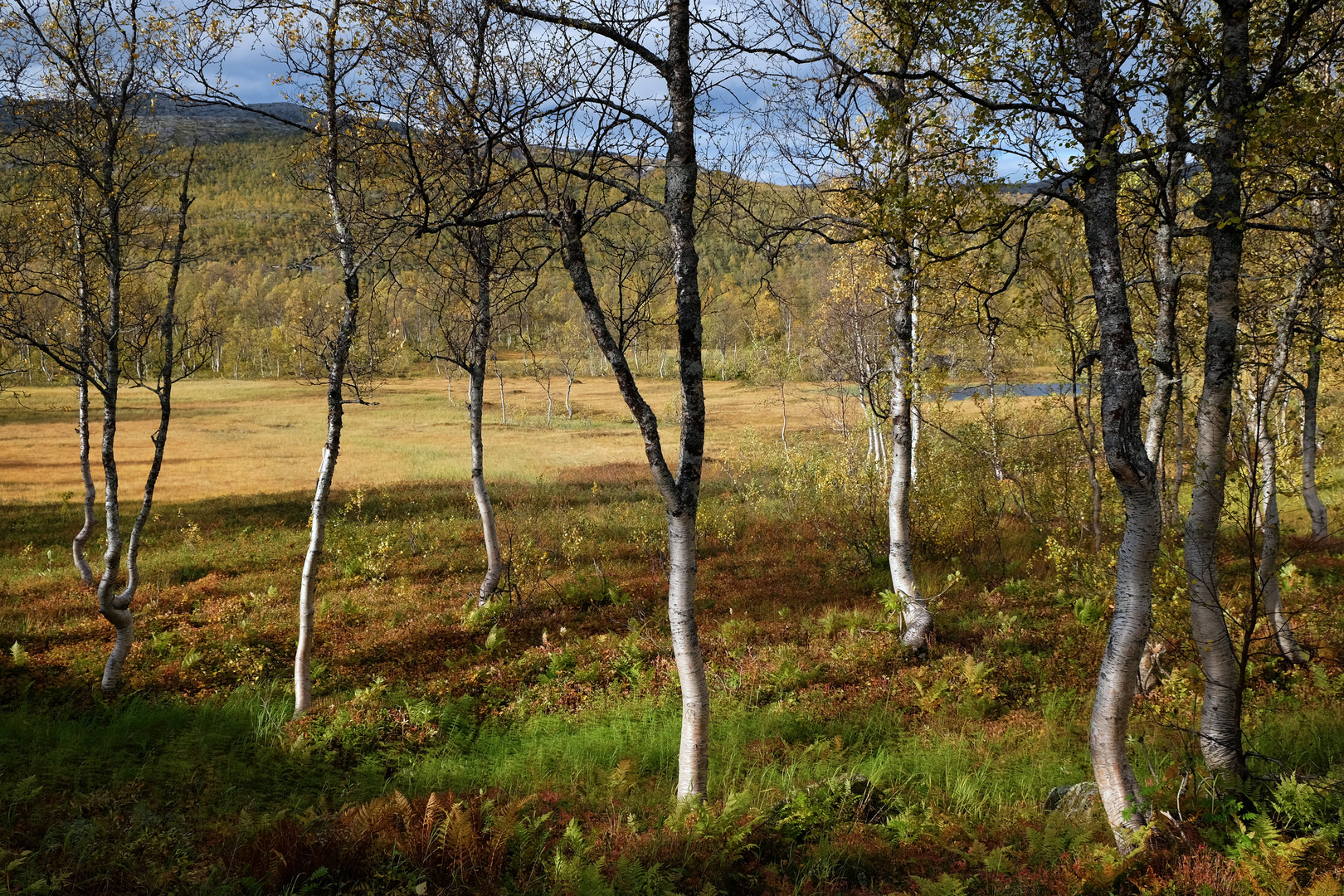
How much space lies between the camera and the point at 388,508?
75.7 ft

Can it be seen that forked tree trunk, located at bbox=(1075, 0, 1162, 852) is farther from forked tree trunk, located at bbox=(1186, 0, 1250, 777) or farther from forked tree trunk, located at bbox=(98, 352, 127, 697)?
forked tree trunk, located at bbox=(98, 352, 127, 697)

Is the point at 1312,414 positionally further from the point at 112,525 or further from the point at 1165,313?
the point at 112,525

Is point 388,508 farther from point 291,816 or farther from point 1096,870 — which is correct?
point 1096,870

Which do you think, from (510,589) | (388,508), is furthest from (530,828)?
(388,508)

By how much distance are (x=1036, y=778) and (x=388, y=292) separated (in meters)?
8.86

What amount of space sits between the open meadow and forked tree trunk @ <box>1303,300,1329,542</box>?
1172mm

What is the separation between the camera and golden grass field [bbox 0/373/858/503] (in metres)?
28.1

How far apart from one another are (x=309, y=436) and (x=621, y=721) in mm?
38871

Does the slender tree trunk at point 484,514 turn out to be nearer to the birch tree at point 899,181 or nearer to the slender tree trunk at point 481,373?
the slender tree trunk at point 481,373

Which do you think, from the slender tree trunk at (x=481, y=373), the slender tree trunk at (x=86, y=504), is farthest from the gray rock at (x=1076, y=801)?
the slender tree trunk at (x=86, y=504)

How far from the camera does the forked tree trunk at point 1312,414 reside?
26.6 ft

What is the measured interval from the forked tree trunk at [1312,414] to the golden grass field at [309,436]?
24.5m

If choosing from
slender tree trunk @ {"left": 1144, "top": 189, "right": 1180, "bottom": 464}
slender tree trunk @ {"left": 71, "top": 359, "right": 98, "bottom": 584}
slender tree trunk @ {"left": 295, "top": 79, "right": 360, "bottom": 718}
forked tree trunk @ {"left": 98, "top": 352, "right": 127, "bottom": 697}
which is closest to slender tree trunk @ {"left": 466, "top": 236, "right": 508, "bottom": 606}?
slender tree trunk @ {"left": 295, "top": 79, "right": 360, "bottom": 718}

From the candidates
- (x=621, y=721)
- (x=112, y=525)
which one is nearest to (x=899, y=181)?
(x=621, y=721)
